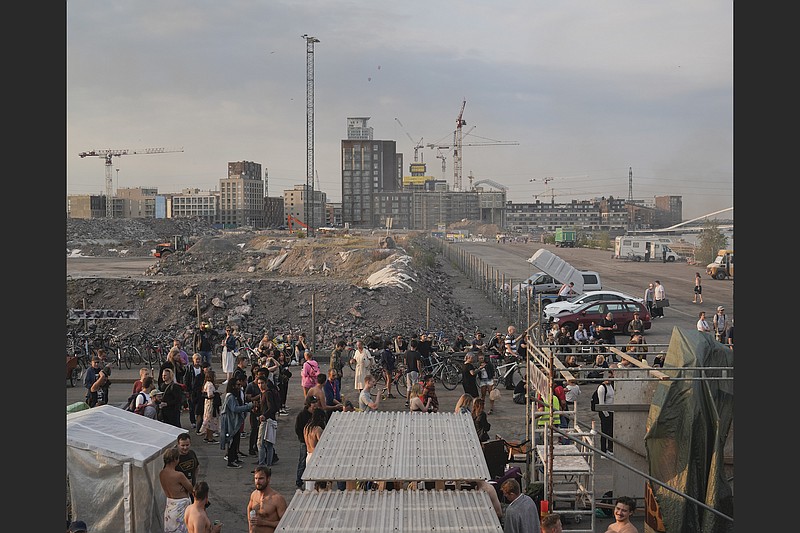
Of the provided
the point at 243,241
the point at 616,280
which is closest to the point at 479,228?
the point at 243,241

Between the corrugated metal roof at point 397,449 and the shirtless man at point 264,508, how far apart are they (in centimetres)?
49

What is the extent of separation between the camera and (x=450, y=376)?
19.5 metres

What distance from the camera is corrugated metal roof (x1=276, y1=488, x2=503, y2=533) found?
21.6 feet

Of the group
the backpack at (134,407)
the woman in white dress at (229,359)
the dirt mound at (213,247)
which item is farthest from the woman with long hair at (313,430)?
the dirt mound at (213,247)

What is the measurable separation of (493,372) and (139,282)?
88.2ft

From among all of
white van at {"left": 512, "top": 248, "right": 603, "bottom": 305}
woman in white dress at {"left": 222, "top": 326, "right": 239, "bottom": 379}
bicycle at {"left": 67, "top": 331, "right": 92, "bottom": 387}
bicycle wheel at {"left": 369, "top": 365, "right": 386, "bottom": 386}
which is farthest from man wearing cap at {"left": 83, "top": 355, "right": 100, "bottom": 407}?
white van at {"left": 512, "top": 248, "right": 603, "bottom": 305}

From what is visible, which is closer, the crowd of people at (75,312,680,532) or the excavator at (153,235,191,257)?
the crowd of people at (75,312,680,532)

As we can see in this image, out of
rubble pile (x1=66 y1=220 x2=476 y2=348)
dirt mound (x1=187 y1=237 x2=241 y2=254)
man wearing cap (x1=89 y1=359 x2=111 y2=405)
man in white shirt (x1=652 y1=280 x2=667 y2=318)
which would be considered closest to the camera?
man wearing cap (x1=89 y1=359 x2=111 y2=405)

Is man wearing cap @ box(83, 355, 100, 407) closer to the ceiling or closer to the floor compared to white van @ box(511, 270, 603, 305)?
closer to the floor

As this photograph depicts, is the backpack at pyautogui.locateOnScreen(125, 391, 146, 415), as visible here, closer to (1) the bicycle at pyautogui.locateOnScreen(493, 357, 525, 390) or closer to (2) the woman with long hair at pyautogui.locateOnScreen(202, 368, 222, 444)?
(2) the woman with long hair at pyautogui.locateOnScreen(202, 368, 222, 444)

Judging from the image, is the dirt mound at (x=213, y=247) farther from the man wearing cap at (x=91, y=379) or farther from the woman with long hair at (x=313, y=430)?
the woman with long hair at (x=313, y=430)

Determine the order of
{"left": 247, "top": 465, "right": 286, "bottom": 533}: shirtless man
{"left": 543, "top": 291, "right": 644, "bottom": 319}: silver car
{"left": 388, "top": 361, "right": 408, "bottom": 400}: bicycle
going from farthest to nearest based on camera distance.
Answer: {"left": 543, "top": 291, "right": 644, "bottom": 319}: silver car
{"left": 388, "top": 361, "right": 408, "bottom": 400}: bicycle
{"left": 247, "top": 465, "right": 286, "bottom": 533}: shirtless man

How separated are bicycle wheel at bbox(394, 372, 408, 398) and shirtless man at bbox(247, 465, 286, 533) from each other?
10457mm

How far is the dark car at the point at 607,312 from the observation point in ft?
89.5
